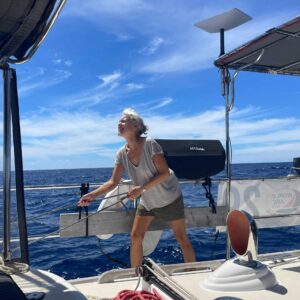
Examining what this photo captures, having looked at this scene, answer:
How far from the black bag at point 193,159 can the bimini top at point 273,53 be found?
1.04 m

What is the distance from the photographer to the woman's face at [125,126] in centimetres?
360

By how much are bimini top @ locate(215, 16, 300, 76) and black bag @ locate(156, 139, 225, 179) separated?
3.42 feet

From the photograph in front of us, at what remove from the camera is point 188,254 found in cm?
381

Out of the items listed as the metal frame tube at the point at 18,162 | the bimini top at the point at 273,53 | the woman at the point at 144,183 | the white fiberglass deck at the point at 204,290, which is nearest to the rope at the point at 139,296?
the white fiberglass deck at the point at 204,290

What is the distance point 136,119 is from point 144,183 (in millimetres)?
616

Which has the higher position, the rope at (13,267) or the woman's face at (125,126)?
the woman's face at (125,126)

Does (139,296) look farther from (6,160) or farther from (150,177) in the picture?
(150,177)

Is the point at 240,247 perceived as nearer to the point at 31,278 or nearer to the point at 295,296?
the point at 295,296

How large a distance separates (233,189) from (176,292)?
2901mm

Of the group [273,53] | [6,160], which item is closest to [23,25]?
[6,160]

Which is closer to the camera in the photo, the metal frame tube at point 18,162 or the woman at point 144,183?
the metal frame tube at point 18,162

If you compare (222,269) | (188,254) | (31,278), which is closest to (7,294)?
(31,278)

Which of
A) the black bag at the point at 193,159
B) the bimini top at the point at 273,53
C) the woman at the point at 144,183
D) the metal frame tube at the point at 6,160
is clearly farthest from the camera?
the black bag at the point at 193,159

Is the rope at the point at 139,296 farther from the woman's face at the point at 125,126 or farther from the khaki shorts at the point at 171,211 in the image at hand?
the woman's face at the point at 125,126
